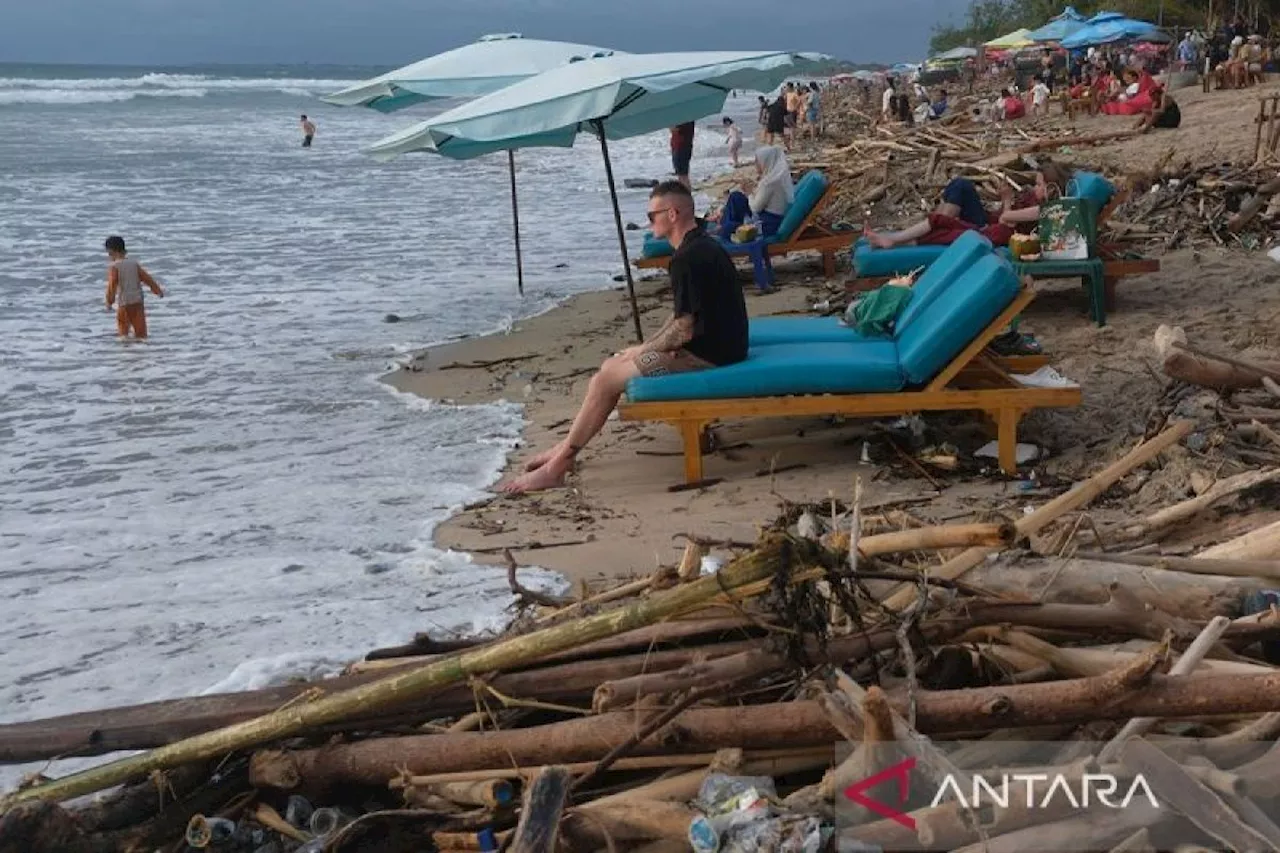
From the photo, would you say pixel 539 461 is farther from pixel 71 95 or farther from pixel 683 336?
pixel 71 95

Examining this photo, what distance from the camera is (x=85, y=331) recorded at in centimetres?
1216

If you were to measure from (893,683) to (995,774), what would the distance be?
377mm

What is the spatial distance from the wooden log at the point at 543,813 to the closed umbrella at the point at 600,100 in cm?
565

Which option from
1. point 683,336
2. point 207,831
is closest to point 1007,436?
point 683,336

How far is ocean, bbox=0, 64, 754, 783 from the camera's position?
17.2 feet

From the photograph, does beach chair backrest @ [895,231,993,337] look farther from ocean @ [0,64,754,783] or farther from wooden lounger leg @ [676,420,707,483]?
ocean @ [0,64,754,783]

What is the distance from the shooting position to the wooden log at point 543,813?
2.71 metres

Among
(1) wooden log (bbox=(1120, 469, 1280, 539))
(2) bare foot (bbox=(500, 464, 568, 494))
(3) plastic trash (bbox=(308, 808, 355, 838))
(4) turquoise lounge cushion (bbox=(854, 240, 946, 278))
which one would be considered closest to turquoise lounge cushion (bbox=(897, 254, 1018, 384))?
(2) bare foot (bbox=(500, 464, 568, 494))

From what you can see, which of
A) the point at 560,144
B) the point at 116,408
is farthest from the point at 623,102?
the point at 116,408

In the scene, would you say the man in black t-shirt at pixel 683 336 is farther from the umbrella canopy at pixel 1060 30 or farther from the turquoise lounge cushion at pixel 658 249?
the umbrella canopy at pixel 1060 30

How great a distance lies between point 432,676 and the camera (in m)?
3.13

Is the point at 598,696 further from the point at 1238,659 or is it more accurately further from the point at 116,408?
the point at 116,408

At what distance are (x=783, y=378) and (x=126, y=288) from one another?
7378mm

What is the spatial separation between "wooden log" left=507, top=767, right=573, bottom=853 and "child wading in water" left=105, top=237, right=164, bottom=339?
975 centimetres
